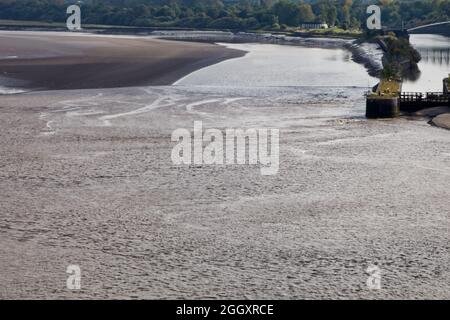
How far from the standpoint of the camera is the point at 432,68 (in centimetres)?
10162

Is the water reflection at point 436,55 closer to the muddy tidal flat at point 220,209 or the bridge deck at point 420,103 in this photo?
the bridge deck at point 420,103

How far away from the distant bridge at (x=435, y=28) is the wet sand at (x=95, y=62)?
79877 millimetres

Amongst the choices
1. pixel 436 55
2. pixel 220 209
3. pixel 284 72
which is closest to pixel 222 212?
pixel 220 209

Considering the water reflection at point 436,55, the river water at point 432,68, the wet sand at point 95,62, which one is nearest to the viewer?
the wet sand at point 95,62

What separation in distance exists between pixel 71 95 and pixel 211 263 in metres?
41.3

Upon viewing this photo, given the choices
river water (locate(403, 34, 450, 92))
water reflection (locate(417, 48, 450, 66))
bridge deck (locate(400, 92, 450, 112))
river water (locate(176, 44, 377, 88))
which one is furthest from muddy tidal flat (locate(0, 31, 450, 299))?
water reflection (locate(417, 48, 450, 66))

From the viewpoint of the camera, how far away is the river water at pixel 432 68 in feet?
257

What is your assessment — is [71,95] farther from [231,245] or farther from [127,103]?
[231,245]

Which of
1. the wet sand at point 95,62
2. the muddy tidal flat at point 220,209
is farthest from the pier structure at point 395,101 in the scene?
the wet sand at point 95,62

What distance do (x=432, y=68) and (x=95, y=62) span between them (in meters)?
42.1

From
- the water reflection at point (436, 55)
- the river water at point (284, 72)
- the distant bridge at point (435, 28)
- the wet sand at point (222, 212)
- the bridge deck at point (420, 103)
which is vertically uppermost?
the distant bridge at point (435, 28)

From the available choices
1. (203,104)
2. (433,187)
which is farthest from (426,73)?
(433,187)

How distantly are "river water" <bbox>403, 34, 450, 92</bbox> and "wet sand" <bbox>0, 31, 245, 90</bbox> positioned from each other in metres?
23.6

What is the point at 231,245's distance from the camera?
27031 mm
